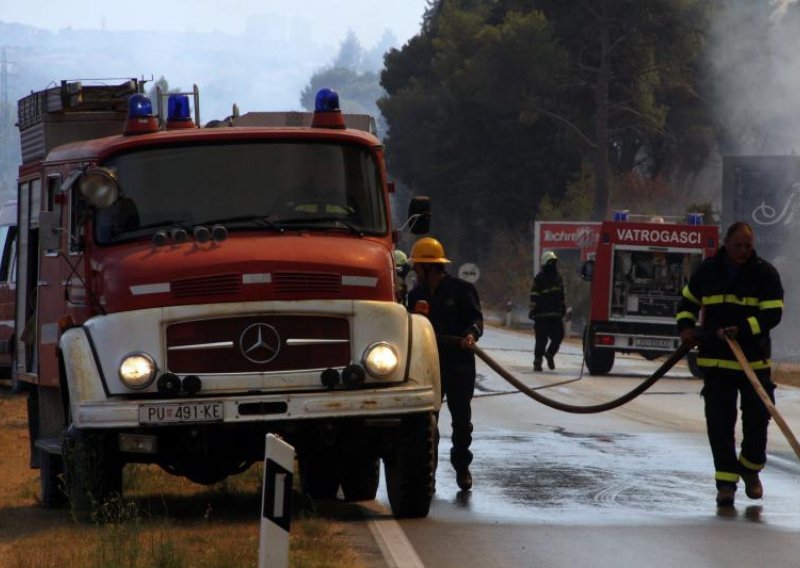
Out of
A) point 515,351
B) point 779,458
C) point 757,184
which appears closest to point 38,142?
point 779,458

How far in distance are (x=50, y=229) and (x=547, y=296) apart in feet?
62.8

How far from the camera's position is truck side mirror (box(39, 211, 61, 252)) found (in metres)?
11.5

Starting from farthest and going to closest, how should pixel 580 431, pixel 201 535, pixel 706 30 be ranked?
pixel 706 30 < pixel 580 431 < pixel 201 535

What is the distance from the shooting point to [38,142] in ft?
45.1

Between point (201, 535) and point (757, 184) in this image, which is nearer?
point (201, 535)

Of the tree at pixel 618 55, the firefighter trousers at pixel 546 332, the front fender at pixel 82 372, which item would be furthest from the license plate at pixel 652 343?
the tree at pixel 618 55

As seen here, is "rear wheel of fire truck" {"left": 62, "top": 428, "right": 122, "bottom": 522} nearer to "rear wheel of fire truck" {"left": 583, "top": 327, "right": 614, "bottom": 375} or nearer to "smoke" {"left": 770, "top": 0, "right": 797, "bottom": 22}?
A: "rear wheel of fire truck" {"left": 583, "top": 327, "right": 614, "bottom": 375}

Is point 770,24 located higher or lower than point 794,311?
higher

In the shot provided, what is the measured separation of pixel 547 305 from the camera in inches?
1180

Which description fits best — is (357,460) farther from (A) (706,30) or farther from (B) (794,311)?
(A) (706,30)

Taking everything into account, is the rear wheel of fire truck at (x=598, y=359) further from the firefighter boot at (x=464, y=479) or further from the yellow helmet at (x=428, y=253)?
the firefighter boot at (x=464, y=479)

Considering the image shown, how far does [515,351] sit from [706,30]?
32.7m

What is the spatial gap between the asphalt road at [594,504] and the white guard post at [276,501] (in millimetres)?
1633

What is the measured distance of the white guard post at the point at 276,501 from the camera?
788 centimetres
